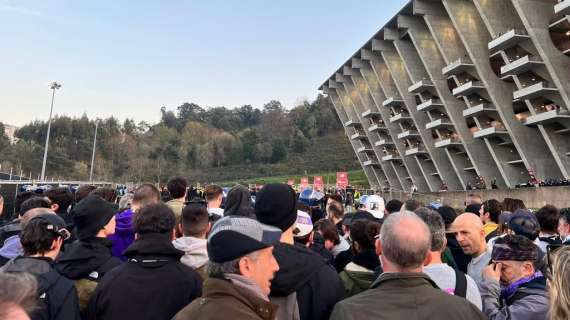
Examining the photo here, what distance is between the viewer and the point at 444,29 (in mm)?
40031

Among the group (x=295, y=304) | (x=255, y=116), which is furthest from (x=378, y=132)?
(x=255, y=116)

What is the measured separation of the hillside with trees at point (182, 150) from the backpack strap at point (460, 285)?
282ft

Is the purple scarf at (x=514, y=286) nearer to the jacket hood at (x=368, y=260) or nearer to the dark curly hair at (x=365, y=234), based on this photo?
the jacket hood at (x=368, y=260)

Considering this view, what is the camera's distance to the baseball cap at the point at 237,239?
193 cm

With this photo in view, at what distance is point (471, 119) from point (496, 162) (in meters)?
6.13

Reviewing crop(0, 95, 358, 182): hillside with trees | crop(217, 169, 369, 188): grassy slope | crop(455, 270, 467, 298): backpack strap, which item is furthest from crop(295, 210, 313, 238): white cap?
crop(0, 95, 358, 182): hillside with trees

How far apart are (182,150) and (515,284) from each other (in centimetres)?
10274

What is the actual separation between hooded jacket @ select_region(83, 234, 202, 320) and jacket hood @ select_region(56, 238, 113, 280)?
1.26 feet

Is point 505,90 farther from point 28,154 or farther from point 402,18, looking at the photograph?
point 28,154

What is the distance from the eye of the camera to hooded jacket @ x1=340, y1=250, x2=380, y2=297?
3.09m

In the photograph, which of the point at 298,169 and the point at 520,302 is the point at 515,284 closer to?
the point at 520,302

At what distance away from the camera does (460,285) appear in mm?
2744

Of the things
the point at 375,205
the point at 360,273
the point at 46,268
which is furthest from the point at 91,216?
the point at 375,205

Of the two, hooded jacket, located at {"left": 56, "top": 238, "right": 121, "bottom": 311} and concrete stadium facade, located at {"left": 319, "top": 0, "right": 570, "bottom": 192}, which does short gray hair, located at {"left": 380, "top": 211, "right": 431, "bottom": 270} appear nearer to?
hooded jacket, located at {"left": 56, "top": 238, "right": 121, "bottom": 311}
